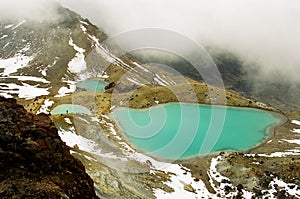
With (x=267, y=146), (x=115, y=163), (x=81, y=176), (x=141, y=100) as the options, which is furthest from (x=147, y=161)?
(x=141, y=100)

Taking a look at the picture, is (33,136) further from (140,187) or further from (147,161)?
(147,161)

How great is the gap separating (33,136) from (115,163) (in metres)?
38.0

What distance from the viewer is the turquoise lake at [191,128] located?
76812 mm

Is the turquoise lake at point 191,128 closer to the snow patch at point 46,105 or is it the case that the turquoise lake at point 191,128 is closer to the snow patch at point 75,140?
the snow patch at point 75,140

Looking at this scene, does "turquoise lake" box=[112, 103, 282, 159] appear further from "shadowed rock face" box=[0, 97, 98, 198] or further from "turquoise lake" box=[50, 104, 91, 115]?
"shadowed rock face" box=[0, 97, 98, 198]

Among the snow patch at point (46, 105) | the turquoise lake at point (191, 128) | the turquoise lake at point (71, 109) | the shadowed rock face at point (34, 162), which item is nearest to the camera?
the shadowed rock face at point (34, 162)

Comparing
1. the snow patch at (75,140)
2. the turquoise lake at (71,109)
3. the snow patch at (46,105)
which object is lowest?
the snow patch at (46,105)

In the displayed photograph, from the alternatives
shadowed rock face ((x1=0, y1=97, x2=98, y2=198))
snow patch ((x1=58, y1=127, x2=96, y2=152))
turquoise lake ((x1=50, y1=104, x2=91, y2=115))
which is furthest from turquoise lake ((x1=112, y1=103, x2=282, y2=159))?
shadowed rock face ((x1=0, y1=97, x2=98, y2=198))

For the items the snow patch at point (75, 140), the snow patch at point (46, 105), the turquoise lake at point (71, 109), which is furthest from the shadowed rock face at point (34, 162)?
the snow patch at point (46, 105)

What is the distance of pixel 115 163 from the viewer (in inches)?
2302

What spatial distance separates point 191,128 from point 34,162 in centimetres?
7038

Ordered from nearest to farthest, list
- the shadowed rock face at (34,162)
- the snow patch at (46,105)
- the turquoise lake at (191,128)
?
the shadowed rock face at (34,162)
the turquoise lake at (191,128)
the snow patch at (46,105)

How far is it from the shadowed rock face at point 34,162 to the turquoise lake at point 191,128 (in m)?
49.6

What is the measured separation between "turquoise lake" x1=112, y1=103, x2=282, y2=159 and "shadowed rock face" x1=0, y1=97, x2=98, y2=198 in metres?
49.6
